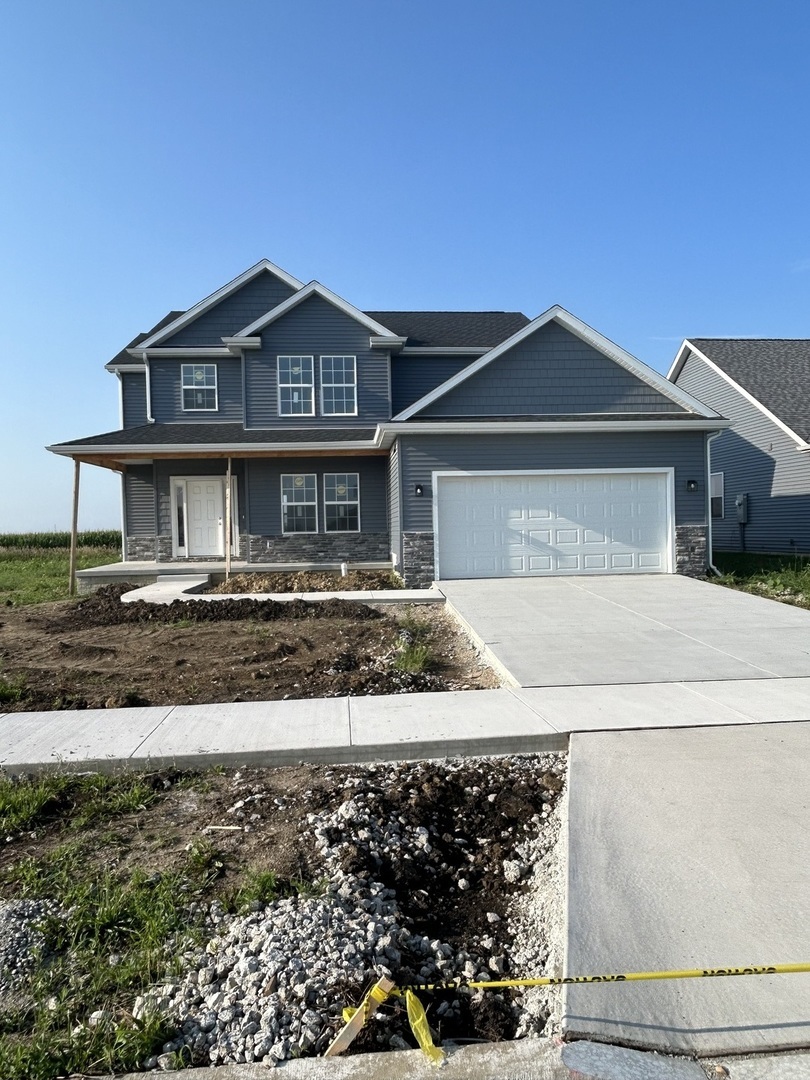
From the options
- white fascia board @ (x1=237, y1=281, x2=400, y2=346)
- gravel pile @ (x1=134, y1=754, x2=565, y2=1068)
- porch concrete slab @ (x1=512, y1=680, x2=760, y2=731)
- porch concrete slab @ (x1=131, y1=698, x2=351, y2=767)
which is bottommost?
gravel pile @ (x1=134, y1=754, x2=565, y2=1068)

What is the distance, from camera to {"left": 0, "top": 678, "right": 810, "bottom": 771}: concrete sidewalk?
5129 mm

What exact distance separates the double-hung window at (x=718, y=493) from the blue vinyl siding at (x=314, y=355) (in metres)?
11.9

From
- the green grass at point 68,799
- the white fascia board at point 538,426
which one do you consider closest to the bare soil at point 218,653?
the green grass at point 68,799

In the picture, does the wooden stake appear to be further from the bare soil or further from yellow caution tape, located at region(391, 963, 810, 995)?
the bare soil

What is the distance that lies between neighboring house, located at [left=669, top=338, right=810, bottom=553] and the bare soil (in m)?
13.1

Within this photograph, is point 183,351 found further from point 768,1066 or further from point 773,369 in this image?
point 768,1066

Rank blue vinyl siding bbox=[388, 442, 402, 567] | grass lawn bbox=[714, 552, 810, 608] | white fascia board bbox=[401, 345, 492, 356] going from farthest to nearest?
white fascia board bbox=[401, 345, 492, 356]
blue vinyl siding bbox=[388, 442, 402, 567]
grass lawn bbox=[714, 552, 810, 608]

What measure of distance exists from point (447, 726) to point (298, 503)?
43.8 ft

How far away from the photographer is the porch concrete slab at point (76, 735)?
199 inches

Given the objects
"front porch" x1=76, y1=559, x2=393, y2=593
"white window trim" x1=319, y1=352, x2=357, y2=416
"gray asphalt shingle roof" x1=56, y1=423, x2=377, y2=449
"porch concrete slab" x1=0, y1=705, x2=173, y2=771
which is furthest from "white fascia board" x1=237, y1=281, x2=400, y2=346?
"porch concrete slab" x1=0, y1=705, x2=173, y2=771

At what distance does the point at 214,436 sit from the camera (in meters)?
17.3

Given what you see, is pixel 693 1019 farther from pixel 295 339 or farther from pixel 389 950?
pixel 295 339

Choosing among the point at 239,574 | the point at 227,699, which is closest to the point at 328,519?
the point at 239,574

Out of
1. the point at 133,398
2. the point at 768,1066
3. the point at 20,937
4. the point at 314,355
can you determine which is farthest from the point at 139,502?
the point at 768,1066
